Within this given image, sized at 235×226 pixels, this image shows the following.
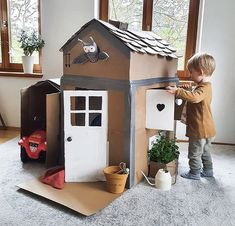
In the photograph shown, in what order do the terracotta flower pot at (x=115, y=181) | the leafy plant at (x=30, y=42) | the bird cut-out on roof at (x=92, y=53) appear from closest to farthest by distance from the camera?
the terracotta flower pot at (x=115, y=181) → the bird cut-out on roof at (x=92, y=53) → the leafy plant at (x=30, y=42)

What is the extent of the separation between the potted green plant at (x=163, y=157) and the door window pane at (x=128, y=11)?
1527 millimetres

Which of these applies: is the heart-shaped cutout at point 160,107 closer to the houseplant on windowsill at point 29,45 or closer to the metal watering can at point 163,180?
the metal watering can at point 163,180

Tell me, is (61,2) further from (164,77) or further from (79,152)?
(79,152)

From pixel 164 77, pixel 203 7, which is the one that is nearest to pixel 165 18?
pixel 203 7

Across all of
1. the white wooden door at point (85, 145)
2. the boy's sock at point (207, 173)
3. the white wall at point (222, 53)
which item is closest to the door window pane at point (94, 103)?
the white wooden door at point (85, 145)

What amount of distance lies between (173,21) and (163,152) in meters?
1.62

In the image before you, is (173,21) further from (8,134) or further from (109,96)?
(8,134)

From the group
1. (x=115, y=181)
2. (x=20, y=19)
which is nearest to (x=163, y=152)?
(x=115, y=181)

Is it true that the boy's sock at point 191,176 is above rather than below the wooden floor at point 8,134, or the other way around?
above

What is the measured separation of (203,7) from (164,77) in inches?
43.0

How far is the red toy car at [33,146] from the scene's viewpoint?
7.95ft

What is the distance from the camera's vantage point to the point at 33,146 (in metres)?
2.43

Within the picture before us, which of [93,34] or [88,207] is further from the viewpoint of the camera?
[93,34]

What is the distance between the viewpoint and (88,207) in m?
1.73
